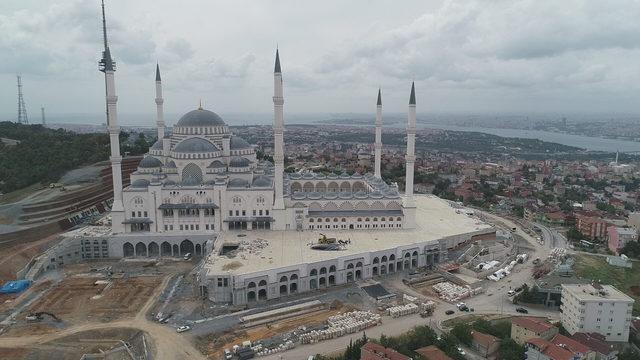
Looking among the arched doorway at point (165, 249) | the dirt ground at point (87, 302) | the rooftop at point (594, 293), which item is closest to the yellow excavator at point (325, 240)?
the dirt ground at point (87, 302)

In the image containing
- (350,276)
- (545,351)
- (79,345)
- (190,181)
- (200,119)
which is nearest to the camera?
(545,351)

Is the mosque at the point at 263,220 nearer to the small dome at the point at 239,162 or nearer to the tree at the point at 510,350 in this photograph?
the small dome at the point at 239,162

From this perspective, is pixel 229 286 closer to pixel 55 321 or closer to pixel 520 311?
pixel 55 321

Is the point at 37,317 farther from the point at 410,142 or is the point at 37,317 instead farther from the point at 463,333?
the point at 410,142

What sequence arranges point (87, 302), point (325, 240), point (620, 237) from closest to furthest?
point (87, 302) < point (325, 240) < point (620, 237)

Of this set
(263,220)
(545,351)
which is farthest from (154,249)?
(545,351)

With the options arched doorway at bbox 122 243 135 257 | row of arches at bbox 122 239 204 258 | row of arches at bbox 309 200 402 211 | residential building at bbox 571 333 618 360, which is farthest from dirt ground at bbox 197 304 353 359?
arched doorway at bbox 122 243 135 257
